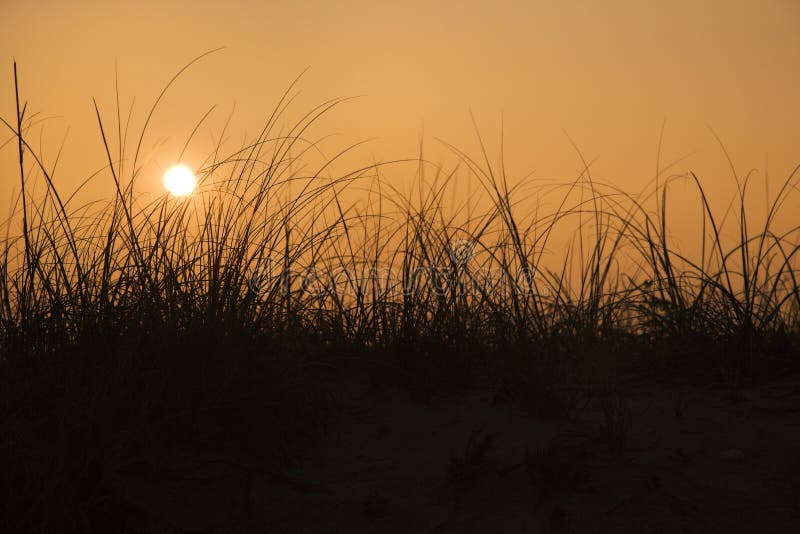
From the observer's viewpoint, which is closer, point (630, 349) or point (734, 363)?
point (734, 363)

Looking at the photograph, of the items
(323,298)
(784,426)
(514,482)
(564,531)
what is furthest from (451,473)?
(323,298)

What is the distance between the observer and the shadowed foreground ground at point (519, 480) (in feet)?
5.46

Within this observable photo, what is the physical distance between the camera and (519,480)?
5.94 ft

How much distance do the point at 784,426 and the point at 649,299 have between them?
3.65ft

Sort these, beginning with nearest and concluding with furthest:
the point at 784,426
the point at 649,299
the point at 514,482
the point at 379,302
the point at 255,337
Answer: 1. the point at 514,482
2. the point at 784,426
3. the point at 255,337
4. the point at 379,302
5. the point at 649,299

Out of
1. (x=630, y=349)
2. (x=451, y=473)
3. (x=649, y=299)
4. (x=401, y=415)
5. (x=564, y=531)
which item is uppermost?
(x=649, y=299)

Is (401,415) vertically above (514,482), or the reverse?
(401,415)

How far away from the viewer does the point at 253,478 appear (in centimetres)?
190

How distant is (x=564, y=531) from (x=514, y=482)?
21 centimetres

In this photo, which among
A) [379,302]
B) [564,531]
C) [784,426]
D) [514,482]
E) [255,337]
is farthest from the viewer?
[379,302]

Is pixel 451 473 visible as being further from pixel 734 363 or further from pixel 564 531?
pixel 734 363

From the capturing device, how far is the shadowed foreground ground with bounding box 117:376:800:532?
1663 mm

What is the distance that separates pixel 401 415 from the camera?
2305mm

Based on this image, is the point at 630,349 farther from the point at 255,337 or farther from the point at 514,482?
the point at 255,337
